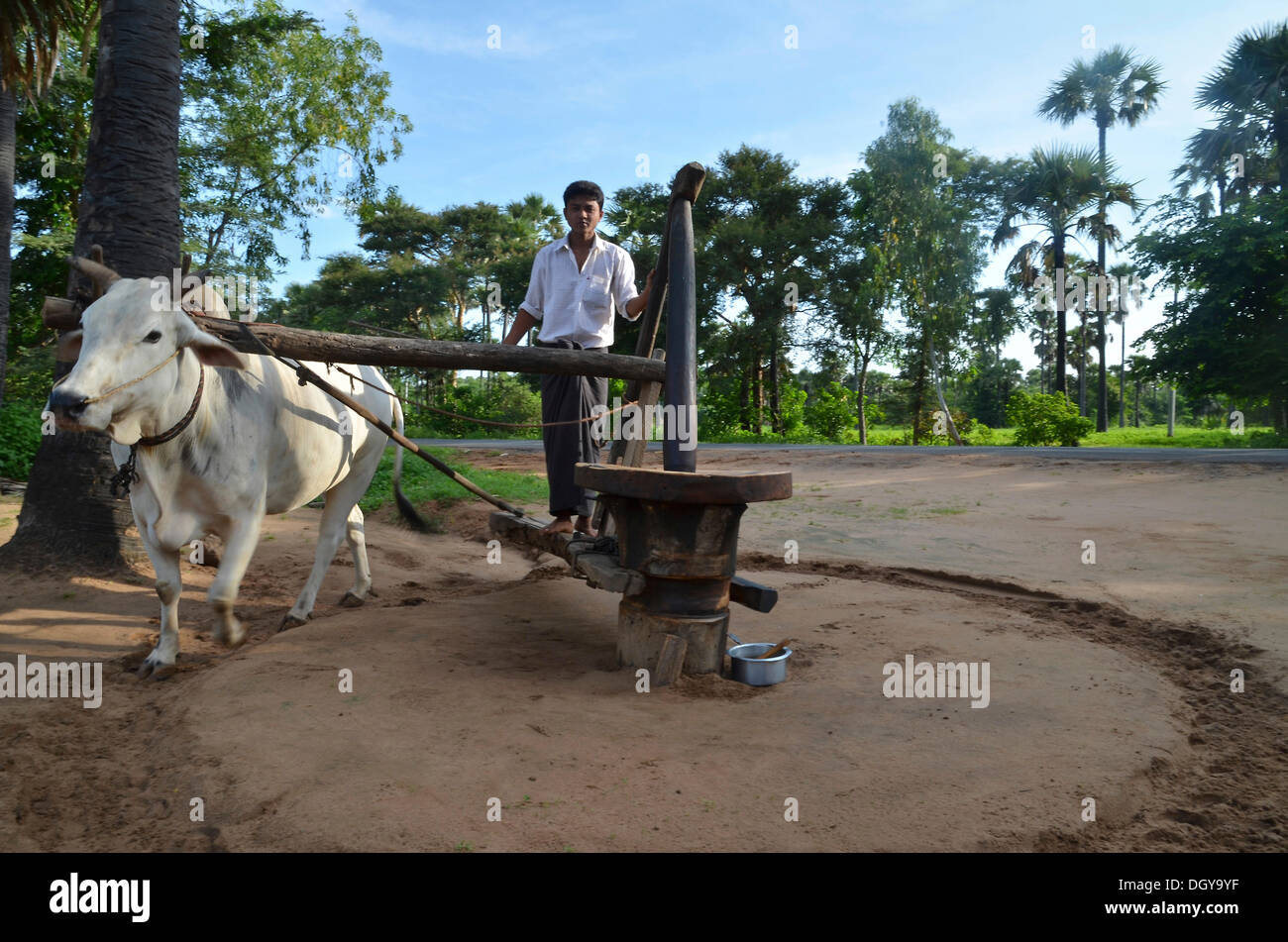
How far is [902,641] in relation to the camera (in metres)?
4.04

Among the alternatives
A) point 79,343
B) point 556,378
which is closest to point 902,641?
point 556,378

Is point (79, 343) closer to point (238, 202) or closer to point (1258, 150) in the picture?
point (238, 202)

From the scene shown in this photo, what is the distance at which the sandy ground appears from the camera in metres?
2.27

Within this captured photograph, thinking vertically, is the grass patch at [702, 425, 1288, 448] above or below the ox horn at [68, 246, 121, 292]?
below

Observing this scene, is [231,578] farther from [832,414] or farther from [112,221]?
[832,414]

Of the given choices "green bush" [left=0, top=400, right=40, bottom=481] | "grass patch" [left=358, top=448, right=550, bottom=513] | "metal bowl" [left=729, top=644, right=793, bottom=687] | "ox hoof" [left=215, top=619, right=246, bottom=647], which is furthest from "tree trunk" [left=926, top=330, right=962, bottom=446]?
"ox hoof" [left=215, top=619, right=246, bottom=647]

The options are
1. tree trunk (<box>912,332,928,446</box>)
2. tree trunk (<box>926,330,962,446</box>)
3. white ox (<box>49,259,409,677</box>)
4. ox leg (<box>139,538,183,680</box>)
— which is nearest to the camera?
white ox (<box>49,259,409,677</box>)

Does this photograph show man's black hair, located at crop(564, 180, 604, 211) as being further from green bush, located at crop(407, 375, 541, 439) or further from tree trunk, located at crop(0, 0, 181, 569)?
green bush, located at crop(407, 375, 541, 439)

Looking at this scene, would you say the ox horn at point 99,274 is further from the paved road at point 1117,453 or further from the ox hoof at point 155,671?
the paved road at point 1117,453

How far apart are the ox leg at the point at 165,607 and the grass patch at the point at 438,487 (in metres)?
4.52

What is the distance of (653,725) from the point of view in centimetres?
290

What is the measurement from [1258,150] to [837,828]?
29.5m
